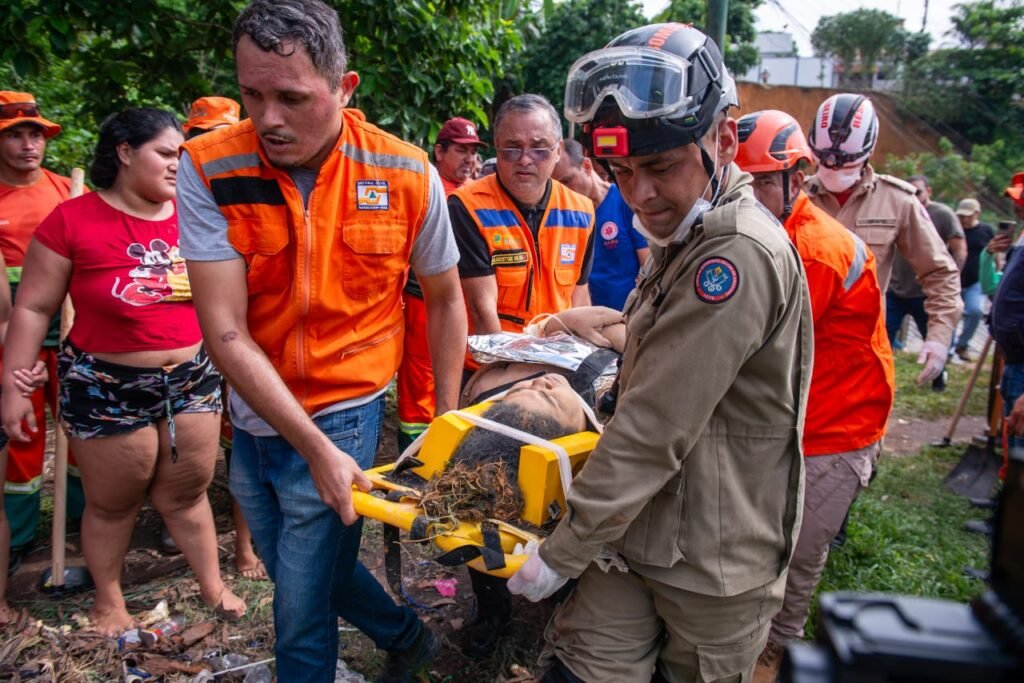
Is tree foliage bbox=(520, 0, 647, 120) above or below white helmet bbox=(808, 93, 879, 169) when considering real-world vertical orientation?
above

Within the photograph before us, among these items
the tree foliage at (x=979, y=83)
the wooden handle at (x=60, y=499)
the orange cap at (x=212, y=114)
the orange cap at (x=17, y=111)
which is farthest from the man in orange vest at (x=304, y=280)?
the tree foliage at (x=979, y=83)

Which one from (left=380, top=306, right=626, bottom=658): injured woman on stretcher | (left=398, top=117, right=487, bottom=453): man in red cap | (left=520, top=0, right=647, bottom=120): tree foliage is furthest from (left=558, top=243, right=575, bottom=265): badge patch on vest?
(left=520, top=0, right=647, bottom=120): tree foliage

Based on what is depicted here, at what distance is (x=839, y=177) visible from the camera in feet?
13.3

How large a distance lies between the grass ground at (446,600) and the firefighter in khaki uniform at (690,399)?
4.81 ft

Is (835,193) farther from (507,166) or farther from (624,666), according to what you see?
(624,666)

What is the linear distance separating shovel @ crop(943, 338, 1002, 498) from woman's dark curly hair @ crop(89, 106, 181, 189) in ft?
18.9

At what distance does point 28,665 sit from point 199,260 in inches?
85.3

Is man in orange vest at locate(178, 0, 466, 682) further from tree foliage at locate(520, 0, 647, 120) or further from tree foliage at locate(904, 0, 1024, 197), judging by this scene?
tree foliage at locate(904, 0, 1024, 197)

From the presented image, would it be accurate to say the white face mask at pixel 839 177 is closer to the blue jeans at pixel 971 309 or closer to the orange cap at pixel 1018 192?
the orange cap at pixel 1018 192

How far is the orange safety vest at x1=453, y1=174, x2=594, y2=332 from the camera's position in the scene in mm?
3711

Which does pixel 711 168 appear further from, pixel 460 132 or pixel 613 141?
pixel 460 132

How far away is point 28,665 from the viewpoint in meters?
3.12

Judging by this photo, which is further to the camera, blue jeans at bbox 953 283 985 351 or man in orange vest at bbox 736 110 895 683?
blue jeans at bbox 953 283 985 351

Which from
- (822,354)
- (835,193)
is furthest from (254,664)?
(835,193)
